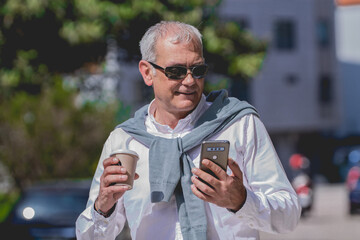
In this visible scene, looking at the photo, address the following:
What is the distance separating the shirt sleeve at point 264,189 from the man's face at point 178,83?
0.88 ft

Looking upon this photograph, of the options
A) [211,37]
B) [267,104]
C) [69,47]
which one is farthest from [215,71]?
[267,104]

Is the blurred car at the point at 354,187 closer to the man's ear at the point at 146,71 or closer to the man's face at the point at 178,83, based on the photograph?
the man's ear at the point at 146,71

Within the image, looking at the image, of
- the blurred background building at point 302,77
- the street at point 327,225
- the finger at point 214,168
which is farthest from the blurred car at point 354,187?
the blurred background building at point 302,77

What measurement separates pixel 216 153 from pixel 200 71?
23.1 inches

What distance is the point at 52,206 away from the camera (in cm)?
1044

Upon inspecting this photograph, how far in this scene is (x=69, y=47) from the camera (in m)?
11.9

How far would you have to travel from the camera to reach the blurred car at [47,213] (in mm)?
9719

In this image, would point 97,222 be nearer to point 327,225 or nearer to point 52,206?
point 52,206

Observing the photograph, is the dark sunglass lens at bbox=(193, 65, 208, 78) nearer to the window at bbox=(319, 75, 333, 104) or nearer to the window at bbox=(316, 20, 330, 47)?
the window at bbox=(316, 20, 330, 47)

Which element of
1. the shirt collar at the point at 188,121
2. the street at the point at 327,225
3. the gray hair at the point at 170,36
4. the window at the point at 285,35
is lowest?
the street at the point at 327,225

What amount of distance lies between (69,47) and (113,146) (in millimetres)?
8818

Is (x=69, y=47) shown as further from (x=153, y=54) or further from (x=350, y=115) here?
(x=350, y=115)

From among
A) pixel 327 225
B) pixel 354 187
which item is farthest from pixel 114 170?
pixel 354 187

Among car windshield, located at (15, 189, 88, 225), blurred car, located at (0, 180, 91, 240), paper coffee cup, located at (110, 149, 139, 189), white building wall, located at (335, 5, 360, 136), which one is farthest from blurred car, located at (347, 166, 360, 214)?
white building wall, located at (335, 5, 360, 136)
